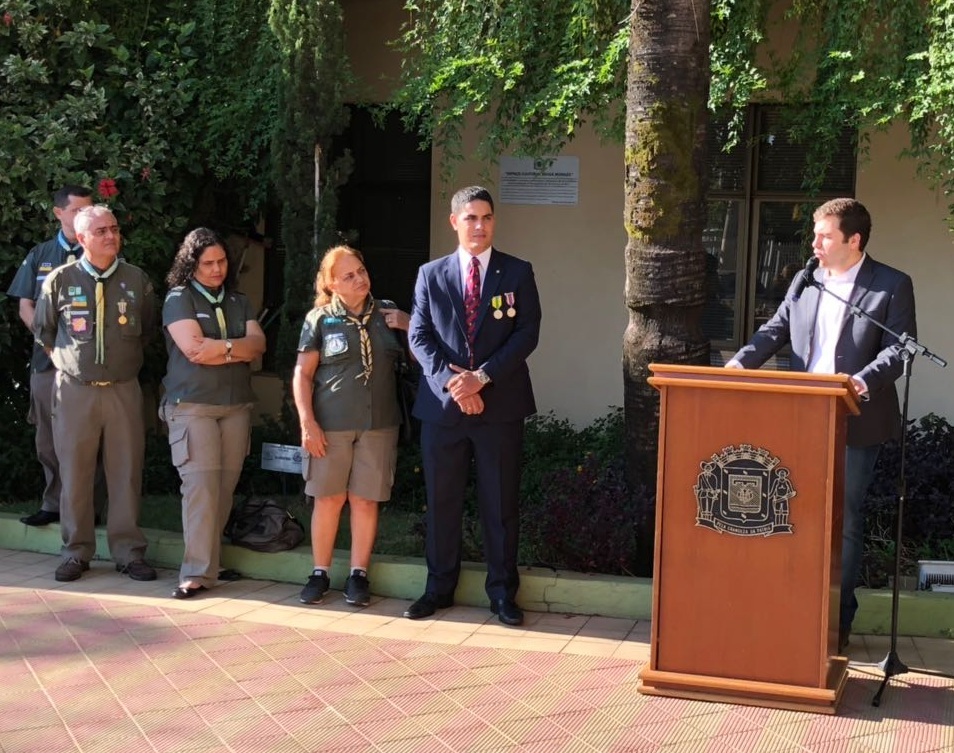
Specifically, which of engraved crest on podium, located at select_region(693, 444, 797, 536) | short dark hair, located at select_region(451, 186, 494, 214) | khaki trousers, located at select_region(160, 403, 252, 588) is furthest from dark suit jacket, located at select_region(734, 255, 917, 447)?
khaki trousers, located at select_region(160, 403, 252, 588)

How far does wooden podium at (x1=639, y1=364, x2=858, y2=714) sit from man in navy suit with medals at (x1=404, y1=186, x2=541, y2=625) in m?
1.25

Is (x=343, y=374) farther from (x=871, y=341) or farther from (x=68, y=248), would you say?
(x=871, y=341)

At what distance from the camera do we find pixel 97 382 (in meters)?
6.72

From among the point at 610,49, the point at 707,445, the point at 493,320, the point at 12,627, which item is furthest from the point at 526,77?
the point at 12,627

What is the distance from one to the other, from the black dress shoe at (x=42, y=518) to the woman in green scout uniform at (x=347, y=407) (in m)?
2.10

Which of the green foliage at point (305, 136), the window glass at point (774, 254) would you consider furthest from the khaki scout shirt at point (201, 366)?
the window glass at point (774, 254)

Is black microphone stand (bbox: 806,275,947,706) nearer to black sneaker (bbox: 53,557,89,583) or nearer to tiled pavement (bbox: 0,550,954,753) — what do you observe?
tiled pavement (bbox: 0,550,954,753)

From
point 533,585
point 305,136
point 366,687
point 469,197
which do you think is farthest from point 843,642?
point 305,136

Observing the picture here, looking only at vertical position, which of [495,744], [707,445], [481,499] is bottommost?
[495,744]

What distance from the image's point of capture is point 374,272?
32.8ft

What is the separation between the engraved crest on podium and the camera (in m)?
4.72

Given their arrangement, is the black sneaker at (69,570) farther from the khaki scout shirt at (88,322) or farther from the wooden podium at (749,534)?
the wooden podium at (749,534)

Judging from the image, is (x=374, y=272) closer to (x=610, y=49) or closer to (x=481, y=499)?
(x=610, y=49)

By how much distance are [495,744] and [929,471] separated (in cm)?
395
